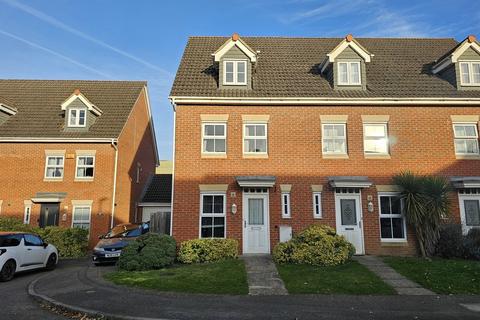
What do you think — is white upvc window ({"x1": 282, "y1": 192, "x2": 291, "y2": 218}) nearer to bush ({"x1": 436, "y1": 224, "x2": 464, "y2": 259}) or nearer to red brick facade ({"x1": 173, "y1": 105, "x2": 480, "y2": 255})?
red brick facade ({"x1": 173, "y1": 105, "x2": 480, "y2": 255})

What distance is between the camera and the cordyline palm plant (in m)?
14.4

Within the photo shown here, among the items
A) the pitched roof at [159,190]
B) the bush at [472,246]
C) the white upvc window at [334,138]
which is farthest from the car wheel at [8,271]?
the bush at [472,246]

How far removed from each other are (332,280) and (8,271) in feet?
33.5

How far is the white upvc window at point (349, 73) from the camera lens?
17.3m

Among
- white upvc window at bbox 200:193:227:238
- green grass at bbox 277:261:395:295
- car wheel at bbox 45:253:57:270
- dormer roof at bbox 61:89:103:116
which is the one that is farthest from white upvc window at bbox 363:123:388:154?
dormer roof at bbox 61:89:103:116

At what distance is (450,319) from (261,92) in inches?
453

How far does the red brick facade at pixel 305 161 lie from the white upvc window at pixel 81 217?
8.09 metres

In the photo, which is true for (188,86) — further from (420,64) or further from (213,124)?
(420,64)

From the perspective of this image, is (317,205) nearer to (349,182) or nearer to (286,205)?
(286,205)

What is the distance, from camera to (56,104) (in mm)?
24875

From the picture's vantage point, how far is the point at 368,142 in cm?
1652

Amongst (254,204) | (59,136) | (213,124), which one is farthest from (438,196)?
(59,136)

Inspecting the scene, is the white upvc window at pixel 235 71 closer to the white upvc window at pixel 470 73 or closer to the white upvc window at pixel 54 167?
the white upvc window at pixel 470 73

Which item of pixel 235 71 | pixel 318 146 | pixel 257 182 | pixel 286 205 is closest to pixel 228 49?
pixel 235 71
